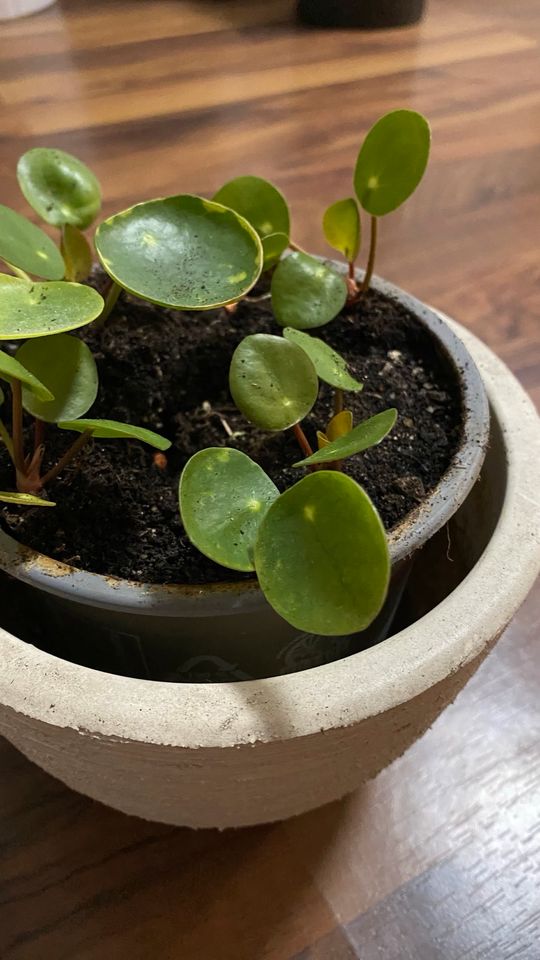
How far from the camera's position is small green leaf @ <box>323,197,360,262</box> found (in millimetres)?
622

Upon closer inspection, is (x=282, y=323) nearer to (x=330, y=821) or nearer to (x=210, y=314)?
(x=210, y=314)

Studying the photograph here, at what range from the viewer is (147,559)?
50 cm

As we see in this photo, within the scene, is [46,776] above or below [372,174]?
below

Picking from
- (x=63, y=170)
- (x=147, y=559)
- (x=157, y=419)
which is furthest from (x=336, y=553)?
(x=63, y=170)

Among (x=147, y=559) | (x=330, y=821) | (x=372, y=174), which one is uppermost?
(x=372, y=174)

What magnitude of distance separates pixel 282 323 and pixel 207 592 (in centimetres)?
22

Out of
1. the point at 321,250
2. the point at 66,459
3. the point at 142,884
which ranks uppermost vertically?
the point at 66,459

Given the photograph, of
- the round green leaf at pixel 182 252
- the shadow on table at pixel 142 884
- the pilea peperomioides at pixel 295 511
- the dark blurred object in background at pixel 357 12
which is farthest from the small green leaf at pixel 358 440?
the dark blurred object in background at pixel 357 12

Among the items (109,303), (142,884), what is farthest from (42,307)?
(142,884)

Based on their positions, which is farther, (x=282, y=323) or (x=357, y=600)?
(x=282, y=323)

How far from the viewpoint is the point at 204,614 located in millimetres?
459

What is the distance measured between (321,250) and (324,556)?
0.82 m

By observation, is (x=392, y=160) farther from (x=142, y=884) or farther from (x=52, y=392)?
(x=142, y=884)

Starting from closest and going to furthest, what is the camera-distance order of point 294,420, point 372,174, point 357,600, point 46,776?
point 357,600 < point 294,420 < point 372,174 < point 46,776
